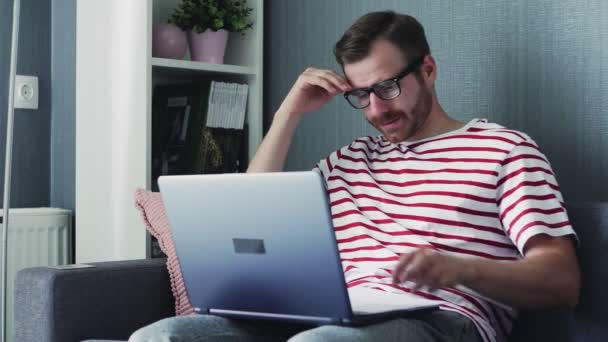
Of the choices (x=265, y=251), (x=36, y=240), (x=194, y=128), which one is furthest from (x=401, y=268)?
(x=36, y=240)

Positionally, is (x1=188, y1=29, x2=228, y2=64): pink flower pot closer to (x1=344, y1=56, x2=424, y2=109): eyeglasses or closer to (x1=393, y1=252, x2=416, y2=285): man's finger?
(x1=344, y1=56, x2=424, y2=109): eyeglasses

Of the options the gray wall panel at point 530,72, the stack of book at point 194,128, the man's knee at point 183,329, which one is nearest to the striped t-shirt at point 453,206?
the gray wall panel at point 530,72

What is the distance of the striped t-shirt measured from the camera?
1.50 meters

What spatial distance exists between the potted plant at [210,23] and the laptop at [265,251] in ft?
3.53

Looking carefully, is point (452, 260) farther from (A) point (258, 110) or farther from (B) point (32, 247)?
(B) point (32, 247)

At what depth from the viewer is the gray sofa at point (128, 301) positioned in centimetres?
149

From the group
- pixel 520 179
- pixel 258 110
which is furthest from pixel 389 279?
pixel 258 110

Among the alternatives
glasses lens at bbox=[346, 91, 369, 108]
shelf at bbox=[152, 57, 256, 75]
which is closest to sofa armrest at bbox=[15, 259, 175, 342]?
glasses lens at bbox=[346, 91, 369, 108]

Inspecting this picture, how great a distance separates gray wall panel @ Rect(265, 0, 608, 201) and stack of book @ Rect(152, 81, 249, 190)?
1.14 feet

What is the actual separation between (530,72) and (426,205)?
44 cm

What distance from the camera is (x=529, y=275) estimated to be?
4.55 feet

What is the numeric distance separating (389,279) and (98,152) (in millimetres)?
1183

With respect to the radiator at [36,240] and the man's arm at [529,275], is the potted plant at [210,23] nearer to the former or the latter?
the radiator at [36,240]

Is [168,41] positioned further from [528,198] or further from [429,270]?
[429,270]
